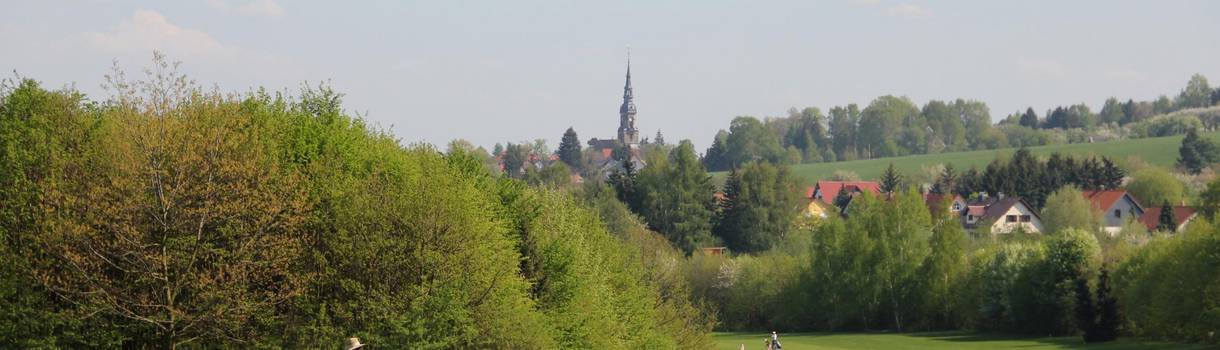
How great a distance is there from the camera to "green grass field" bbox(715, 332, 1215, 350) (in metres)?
82.1

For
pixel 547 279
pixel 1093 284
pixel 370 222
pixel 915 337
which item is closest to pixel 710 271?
pixel 915 337

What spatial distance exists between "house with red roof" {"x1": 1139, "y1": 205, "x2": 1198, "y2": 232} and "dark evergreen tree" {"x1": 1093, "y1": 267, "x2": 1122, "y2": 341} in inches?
2398

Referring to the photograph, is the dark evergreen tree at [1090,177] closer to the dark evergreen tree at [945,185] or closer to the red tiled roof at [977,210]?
the red tiled roof at [977,210]

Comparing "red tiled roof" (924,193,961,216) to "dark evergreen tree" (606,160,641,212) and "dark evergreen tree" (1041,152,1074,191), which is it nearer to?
"dark evergreen tree" (1041,152,1074,191)

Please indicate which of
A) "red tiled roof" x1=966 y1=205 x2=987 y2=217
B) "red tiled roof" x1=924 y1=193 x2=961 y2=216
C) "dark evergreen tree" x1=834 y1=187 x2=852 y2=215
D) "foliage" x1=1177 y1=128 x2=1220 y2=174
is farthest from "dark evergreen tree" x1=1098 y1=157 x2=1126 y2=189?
A: "dark evergreen tree" x1=834 y1=187 x2=852 y2=215

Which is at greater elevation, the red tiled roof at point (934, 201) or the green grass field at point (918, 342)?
the red tiled roof at point (934, 201)

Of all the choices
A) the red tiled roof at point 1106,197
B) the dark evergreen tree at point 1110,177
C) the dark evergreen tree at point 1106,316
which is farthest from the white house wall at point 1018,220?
the dark evergreen tree at point 1106,316

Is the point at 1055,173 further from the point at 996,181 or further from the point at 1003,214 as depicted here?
the point at 1003,214

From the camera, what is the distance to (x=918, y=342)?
9319cm

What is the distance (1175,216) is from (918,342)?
208 ft

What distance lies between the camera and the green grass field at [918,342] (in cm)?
8206

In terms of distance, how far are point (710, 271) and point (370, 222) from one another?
259ft

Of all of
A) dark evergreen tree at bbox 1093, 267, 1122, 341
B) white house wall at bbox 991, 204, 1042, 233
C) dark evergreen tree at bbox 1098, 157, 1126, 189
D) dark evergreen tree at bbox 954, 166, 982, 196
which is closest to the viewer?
dark evergreen tree at bbox 1093, 267, 1122, 341

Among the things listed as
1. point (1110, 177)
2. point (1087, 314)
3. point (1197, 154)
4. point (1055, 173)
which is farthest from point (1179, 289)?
point (1197, 154)
